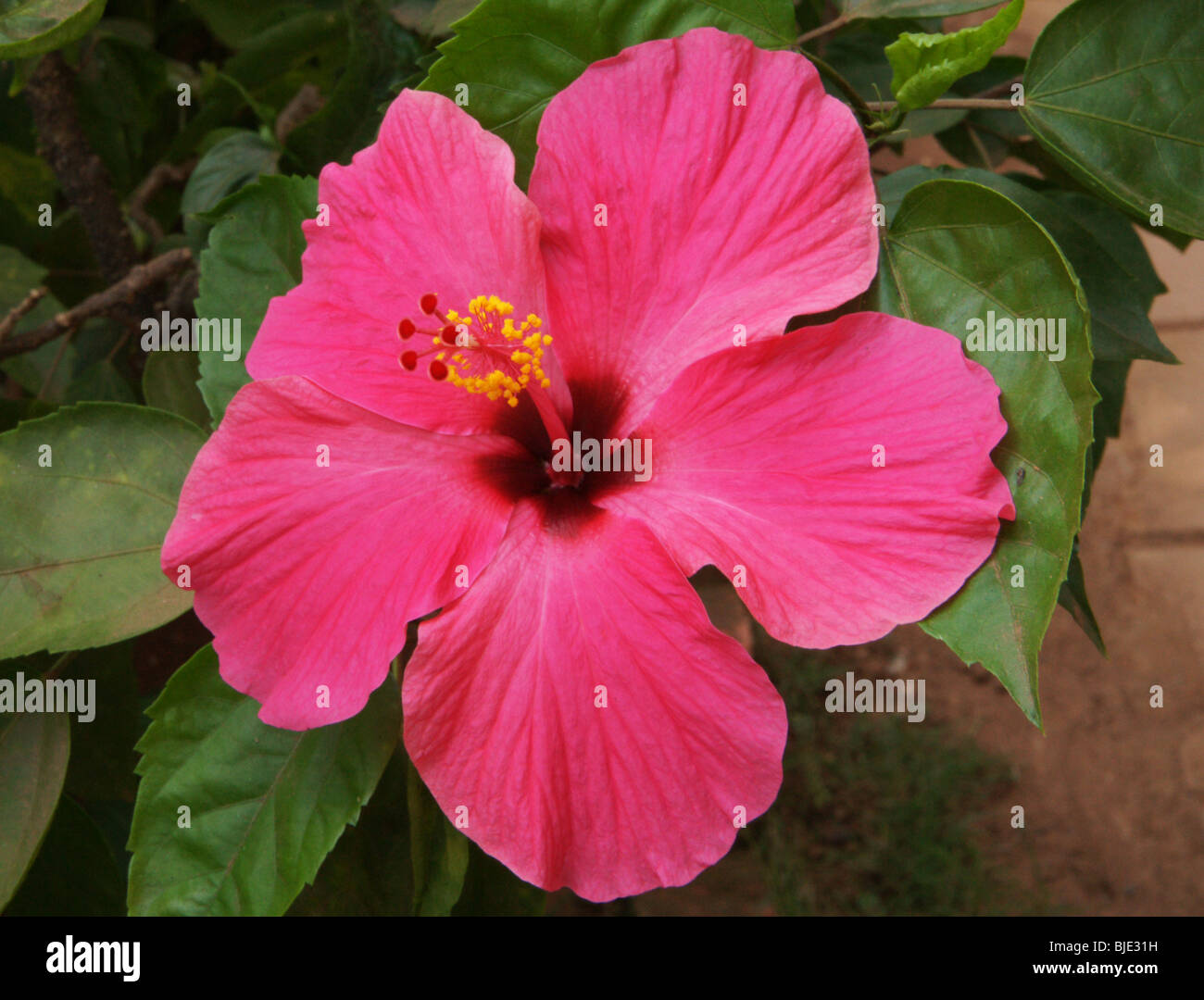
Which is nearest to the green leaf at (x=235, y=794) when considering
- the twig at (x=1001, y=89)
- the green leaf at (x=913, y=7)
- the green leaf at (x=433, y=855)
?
the green leaf at (x=433, y=855)

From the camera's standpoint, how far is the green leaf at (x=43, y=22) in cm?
67

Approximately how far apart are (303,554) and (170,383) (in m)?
0.46

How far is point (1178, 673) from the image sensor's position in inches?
90.0

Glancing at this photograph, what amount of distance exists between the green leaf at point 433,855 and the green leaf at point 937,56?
0.60 meters

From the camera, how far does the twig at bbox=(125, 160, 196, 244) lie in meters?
1.25

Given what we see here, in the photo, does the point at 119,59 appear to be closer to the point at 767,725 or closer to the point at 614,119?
the point at 614,119

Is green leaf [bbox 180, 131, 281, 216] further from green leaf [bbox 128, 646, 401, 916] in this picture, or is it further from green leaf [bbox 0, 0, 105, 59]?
green leaf [bbox 128, 646, 401, 916]

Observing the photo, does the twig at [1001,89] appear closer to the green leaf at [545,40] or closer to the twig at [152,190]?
the green leaf at [545,40]

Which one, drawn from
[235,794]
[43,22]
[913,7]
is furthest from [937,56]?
[235,794]

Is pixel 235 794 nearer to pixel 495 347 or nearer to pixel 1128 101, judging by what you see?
pixel 495 347

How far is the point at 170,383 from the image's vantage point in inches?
38.4

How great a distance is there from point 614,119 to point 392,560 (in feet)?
1.05
